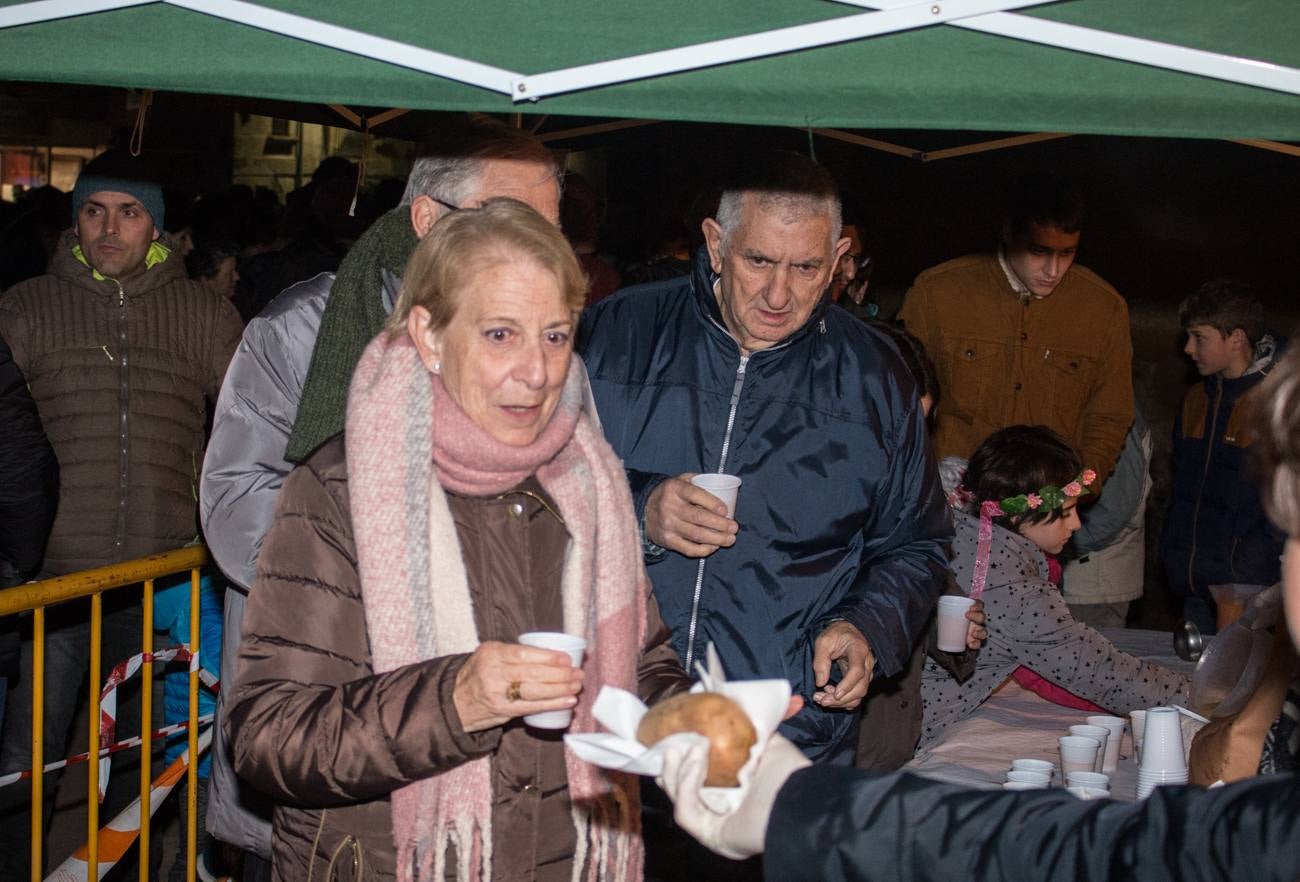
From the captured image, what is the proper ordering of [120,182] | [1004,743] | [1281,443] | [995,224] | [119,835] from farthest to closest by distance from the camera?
[995,224] < [120,182] < [119,835] < [1004,743] < [1281,443]

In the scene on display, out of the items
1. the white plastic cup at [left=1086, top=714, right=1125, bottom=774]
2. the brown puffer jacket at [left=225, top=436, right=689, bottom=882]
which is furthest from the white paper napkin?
the white plastic cup at [left=1086, top=714, right=1125, bottom=774]

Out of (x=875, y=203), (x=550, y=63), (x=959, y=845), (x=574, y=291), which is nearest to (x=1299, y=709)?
(x=959, y=845)

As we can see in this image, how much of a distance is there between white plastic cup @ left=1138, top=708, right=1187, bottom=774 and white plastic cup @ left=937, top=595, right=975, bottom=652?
78cm

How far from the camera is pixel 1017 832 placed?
6.79ft

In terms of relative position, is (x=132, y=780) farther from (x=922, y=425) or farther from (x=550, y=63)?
(x=550, y=63)

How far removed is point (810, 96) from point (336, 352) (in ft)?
3.88

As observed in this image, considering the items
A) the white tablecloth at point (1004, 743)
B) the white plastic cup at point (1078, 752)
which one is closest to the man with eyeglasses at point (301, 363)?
the white tablecloth at point (1004, 743)

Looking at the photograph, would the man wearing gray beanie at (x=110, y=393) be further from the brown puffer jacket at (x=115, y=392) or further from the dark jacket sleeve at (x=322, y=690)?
the dark jacket sleeve at (x=322, y=690)

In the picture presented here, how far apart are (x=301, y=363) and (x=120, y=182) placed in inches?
91.4

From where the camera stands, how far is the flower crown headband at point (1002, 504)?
15.4ft

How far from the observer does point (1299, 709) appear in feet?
8.34

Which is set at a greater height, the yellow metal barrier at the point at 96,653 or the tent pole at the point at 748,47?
the tent pole at the point at 748,47

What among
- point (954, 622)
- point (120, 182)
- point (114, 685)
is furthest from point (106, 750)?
point (954, 622)

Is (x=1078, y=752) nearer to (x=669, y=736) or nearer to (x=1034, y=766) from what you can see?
(x=1034, y=766)
